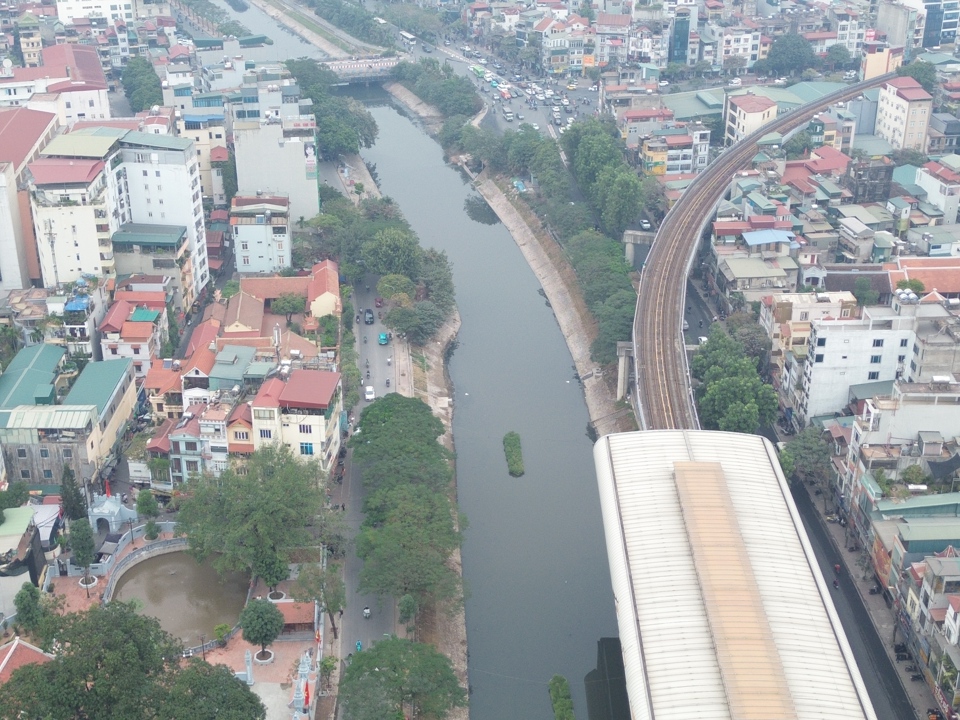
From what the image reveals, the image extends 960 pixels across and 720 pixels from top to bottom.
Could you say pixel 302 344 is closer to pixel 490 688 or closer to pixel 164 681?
pixel 490 688

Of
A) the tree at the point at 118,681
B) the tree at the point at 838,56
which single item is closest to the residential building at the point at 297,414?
the tree at the point at 118,681

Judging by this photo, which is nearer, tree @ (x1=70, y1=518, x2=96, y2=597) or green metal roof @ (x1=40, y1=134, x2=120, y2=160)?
tree @ (x1=70, y1=518, x2=96, y2=597)

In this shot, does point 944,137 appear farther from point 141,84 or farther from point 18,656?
point 18,656

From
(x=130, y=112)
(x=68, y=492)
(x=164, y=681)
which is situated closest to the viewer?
(x=164, y=681)

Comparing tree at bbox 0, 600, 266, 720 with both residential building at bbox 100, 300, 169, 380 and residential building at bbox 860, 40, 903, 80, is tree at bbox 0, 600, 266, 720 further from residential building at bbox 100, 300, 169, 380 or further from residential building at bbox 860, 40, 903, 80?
residential building at bbox 860, 40, 903, 80

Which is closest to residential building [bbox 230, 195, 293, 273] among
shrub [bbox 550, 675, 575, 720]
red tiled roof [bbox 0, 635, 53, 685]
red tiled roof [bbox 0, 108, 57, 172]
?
red tiled roof [bbox 0, 108, 57, 172]

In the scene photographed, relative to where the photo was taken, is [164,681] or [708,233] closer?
[164,681]

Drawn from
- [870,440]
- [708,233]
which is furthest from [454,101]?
[870,440]
